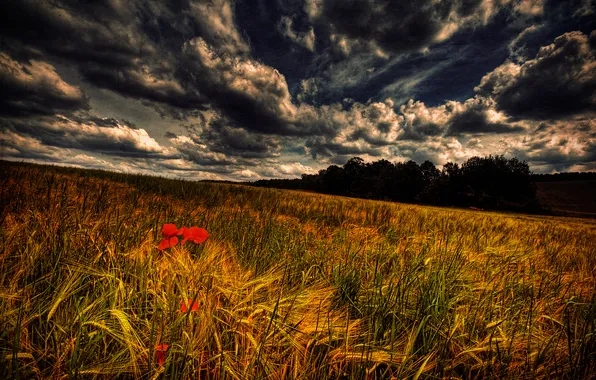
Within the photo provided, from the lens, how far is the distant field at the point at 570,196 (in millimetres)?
43938

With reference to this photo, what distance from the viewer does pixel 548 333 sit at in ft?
4.44

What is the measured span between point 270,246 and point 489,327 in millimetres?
1652

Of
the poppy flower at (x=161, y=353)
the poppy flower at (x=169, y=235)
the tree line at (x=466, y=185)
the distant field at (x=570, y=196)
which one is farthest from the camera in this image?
the distant field at (x=570, y=196)

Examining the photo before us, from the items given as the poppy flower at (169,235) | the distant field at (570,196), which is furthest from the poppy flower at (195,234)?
the distant field at (570,196)

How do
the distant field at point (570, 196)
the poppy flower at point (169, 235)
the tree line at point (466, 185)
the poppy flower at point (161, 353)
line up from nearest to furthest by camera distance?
→ the poppy flower at point (161, 353), the poppy flower at point (169, 235), the tree line at point (466, 185), the distant field at point (570, 196)

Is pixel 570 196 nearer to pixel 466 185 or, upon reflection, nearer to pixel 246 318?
pixel 466 185

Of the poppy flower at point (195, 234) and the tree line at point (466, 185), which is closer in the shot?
the poppy flower at point (195, 234)

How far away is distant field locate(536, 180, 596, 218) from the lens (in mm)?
43938

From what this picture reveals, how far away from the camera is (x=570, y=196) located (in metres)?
51.0

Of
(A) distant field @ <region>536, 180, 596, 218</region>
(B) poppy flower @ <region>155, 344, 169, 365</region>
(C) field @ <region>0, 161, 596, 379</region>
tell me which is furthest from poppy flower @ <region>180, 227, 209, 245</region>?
(A) distant field @ <region>536, 180, 596, 218</region>

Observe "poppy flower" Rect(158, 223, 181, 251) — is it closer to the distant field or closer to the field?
the field

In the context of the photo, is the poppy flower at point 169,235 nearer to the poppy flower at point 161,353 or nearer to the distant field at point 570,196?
the poppy flower at point 161,353

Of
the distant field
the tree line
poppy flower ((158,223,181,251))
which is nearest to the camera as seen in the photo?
poppy flower ((158,223,181,251))

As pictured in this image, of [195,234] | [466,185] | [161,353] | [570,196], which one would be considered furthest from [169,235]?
[570,196]
